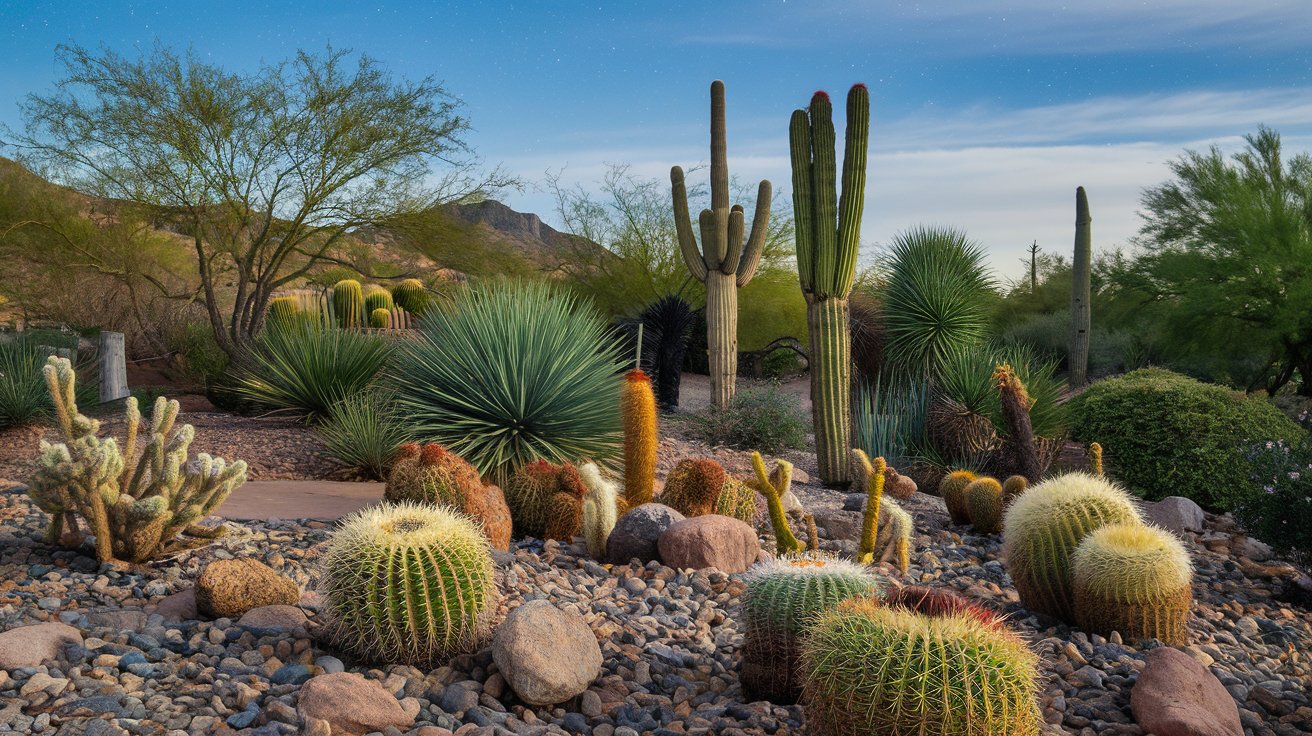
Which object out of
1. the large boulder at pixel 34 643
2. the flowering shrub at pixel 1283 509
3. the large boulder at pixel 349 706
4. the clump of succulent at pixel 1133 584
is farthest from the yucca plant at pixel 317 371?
the flowering shrub at pixel 1283 509

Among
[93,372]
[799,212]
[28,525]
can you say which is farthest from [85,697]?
[93,372]

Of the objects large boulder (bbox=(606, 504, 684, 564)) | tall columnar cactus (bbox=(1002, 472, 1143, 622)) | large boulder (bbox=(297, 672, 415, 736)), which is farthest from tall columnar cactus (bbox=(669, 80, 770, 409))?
large boulder (bbox=(297, 672, 415, 736))

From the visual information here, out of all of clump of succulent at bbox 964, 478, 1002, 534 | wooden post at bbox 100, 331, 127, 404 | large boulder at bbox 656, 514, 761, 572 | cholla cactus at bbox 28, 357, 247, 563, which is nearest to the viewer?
cholla cactus at bbox 28, 357, 247, 563

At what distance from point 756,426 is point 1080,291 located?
10.0 m

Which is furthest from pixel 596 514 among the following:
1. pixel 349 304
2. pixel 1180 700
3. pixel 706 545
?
pixel 349 304

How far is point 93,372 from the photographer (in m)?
15.9

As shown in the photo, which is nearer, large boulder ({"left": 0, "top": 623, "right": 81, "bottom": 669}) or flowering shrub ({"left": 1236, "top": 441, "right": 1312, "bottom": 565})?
large boulder ({"left": 0, "top": 623, "right": 81, "bottom": 669})

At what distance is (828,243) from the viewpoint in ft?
33.1

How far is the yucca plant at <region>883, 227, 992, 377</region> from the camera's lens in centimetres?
1429

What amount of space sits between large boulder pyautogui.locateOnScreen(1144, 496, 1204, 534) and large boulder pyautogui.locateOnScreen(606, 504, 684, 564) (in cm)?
486

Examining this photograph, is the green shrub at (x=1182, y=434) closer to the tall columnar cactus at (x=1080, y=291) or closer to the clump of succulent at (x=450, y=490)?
the clump of succulent at (x=450, y=490)

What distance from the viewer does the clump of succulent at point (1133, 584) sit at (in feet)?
16.6

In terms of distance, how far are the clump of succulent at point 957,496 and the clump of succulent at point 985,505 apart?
0.12 metres

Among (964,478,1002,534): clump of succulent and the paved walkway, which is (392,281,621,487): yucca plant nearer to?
the paved walkway
